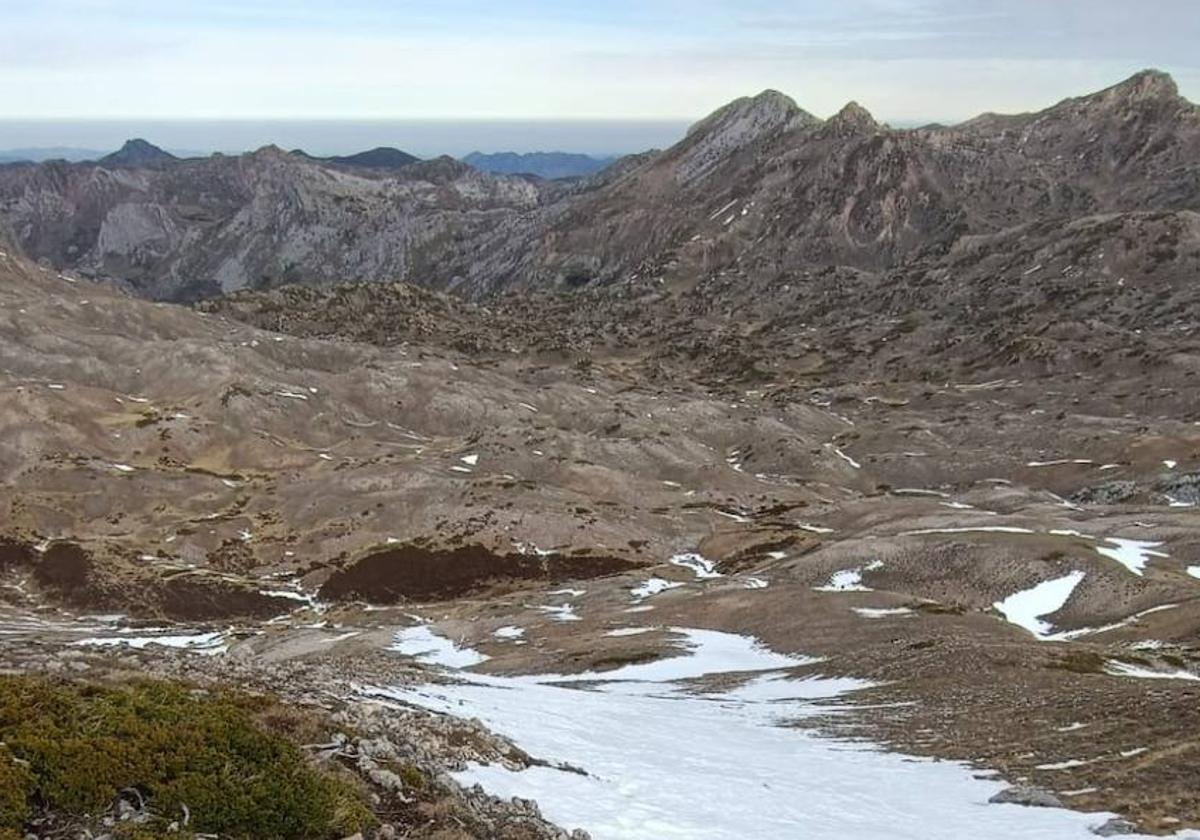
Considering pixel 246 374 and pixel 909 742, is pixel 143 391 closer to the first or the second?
pixel 246 374

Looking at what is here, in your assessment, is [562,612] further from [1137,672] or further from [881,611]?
[1137,672]

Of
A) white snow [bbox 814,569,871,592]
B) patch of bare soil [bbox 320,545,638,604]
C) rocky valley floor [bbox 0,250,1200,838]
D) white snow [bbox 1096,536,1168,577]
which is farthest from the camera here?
patch of bare soil [bbox 320,545,638,604]

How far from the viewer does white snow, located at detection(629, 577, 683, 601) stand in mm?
88394

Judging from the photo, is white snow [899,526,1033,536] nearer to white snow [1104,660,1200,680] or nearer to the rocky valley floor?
the rocky valley floor

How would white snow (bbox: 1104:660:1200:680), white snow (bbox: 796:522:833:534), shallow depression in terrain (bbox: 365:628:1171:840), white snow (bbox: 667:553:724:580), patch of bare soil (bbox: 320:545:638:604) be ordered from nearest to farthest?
shallow depression in terrain (bbox: 365:628:1171:840)
white snow (bbox: 1104:660:1200:680)
white snow (bbox: 667:553:724:580)
patch of bare soil (bbox: 320:545:638:604)
white snow (bbox: 796:522:833:534)

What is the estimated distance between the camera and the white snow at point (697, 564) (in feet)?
346

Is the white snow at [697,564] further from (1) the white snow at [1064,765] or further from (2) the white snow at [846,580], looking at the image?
(1) the white snow at [1064,765]

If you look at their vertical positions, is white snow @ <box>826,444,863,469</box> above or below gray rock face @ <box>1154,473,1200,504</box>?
below

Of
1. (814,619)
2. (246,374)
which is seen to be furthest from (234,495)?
(814,619)

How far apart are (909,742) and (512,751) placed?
48.0 feet

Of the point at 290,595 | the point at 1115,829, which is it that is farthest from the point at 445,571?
the point at 1115,829

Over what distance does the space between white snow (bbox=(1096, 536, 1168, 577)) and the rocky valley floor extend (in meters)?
0.65

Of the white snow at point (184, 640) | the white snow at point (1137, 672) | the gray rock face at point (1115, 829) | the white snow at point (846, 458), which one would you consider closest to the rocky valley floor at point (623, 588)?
the gray rock face at point (1115, 829)

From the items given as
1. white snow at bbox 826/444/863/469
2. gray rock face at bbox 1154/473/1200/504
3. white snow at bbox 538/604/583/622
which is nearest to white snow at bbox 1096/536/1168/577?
white snow at bbox 538/604/583/622
